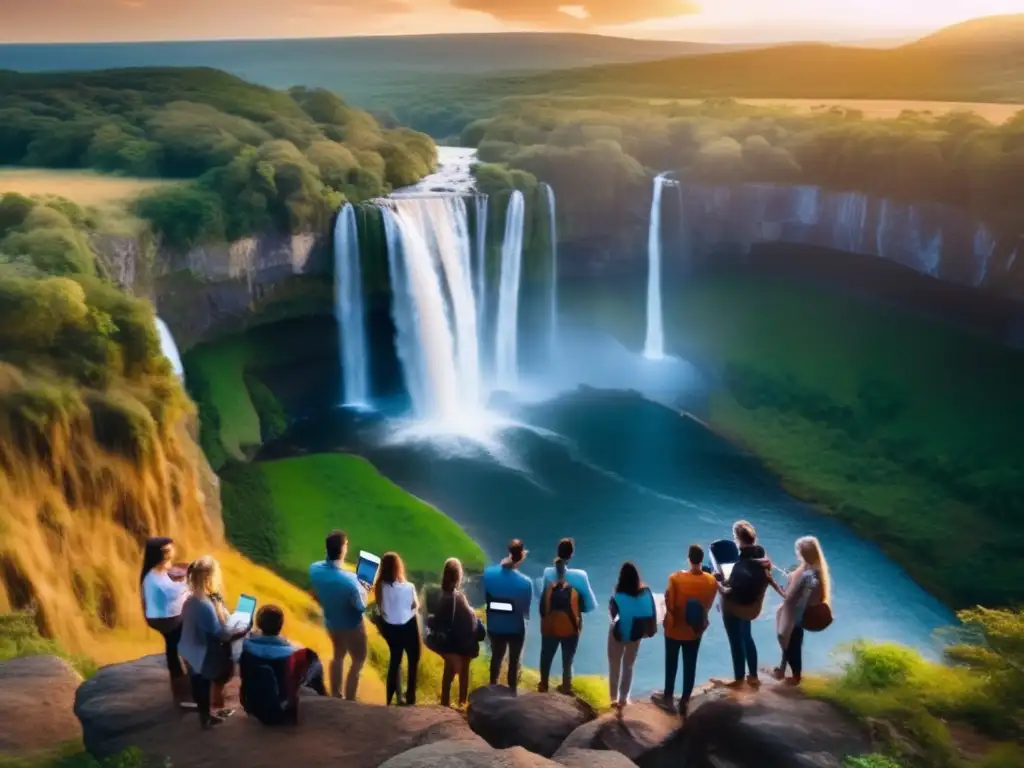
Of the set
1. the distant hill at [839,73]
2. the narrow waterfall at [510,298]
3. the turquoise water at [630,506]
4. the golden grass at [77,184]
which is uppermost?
the distant hill at [839,73]

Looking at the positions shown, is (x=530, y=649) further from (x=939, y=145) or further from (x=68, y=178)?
(x=939, y=145)

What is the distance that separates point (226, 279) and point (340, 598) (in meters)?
14.6

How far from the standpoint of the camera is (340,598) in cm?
634

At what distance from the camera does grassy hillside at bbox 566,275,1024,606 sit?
18.2 meters

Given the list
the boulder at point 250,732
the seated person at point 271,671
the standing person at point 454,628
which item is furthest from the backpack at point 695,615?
the seated person at point 271,671

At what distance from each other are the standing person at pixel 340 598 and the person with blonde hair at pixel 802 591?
303cm

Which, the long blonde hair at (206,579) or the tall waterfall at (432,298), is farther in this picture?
the tall waterfall at (432,298)

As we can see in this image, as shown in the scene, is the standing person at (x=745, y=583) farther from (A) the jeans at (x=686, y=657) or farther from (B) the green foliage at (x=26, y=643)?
(B) the green foliage at (x=26, y=643)

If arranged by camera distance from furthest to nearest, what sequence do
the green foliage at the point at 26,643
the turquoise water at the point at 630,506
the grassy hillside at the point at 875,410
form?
the grassy hillside at the point at 875,410 → the turquoise water at the point at 630,506 → the green foliage at the point at 26,643

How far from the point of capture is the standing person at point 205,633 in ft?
18.0

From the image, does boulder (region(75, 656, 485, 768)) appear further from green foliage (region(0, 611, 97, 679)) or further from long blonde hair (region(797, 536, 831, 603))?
long blonde hair (region(797, 536, 831, 603))

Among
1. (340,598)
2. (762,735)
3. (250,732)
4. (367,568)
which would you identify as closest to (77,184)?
(367,568)

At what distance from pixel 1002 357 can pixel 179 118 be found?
21909mm

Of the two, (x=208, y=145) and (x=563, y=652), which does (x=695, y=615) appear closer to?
(x=563, y=652)
